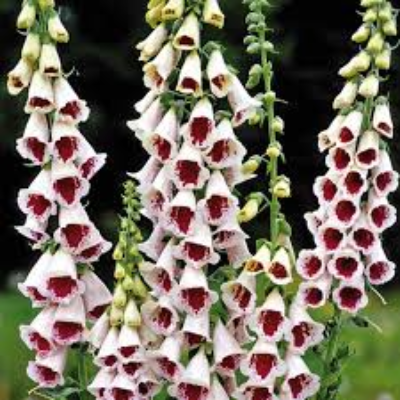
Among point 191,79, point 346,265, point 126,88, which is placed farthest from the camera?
point 126,88

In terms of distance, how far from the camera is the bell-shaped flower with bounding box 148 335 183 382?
3891mm

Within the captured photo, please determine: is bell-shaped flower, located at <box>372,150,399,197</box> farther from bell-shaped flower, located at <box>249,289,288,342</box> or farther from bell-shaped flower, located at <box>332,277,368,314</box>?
bell-shaped flower, located at <box>249,289,288,342</box>

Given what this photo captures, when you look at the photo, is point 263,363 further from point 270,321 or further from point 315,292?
point 315,292

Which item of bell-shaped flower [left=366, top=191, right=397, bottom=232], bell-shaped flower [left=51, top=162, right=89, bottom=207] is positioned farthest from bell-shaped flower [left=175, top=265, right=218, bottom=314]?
bell-shaped flower [left=366, top=191, right=397, bottom=232]

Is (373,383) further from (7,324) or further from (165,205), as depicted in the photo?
(165,205)

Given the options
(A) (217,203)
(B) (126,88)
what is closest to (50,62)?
(A) (217,203)

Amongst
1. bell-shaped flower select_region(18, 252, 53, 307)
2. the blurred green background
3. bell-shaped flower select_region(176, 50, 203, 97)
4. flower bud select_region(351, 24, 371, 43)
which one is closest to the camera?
bell-shaped flower select_region(176, 50, 203, 97)

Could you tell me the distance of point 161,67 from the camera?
12.7 feet

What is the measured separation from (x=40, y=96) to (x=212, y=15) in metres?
0.50

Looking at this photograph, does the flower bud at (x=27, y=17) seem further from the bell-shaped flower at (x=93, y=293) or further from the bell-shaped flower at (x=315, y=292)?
the bell-shaped flower at (x=315, y=292)

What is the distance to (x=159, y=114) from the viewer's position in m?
3.96

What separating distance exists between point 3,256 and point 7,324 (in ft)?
18.0

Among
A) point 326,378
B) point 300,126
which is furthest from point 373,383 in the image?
point 300,126

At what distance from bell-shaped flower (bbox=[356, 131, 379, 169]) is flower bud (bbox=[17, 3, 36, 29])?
0.93m
